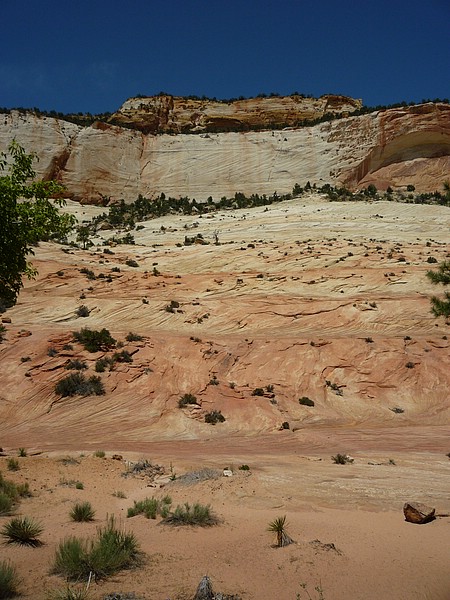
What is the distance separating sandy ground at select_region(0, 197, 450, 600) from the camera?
17.3ft

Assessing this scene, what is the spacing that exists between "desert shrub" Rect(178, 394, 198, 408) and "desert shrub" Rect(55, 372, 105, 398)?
101 inches

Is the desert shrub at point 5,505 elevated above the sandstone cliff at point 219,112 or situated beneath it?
situated beneath

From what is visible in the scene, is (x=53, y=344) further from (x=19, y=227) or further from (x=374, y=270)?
(x=374, y=270)

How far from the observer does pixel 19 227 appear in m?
8.17

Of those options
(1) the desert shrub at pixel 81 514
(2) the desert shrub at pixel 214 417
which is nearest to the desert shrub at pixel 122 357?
(2) the desert shrub at pixel 214 417

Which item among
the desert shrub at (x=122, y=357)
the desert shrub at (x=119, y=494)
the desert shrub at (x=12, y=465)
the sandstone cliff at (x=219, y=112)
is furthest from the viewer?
the sandstone cliff at (x=219, y=112)

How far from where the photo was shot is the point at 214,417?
1462 centimetres

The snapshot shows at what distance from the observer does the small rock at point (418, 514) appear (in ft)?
20.5

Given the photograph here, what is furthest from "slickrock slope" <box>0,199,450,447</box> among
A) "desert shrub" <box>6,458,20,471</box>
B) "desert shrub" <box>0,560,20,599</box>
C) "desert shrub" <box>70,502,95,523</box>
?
"desert shrub" <box>0,560,20,599</box>

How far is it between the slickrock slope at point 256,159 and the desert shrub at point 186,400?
4201 centimetres

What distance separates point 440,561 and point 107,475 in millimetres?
6361

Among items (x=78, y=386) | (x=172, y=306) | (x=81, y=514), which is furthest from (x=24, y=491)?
(x=172, y=306)

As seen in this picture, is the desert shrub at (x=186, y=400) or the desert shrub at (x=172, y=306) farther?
the desert shrub at (x=172, y=306)

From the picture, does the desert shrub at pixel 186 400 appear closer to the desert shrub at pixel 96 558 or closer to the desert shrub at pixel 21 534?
the desert shrub at pixel 21 534
